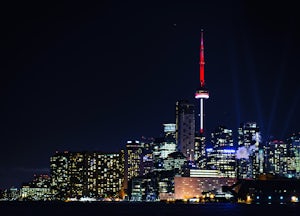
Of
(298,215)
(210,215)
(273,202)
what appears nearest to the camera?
(298,215)

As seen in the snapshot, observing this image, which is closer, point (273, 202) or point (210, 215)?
point (210, 215)

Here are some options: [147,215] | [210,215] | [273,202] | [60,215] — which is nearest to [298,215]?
[210,215]

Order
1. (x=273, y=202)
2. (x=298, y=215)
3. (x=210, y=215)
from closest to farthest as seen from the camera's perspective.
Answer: (x=298, y=215) → (x=210, y=215) → (x=273, y=202)

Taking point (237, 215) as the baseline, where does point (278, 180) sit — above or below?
above

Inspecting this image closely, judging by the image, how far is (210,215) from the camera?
12094 centimetres

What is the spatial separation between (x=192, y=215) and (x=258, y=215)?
1208cm

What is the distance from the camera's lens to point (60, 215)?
392 feet

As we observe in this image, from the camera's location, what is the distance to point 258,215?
118188 mm

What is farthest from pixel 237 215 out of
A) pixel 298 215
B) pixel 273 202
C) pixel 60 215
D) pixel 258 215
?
pixel 273 202

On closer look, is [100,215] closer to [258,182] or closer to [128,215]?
[128,215]

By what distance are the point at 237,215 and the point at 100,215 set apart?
25.3m

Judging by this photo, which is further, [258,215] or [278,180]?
[278,180]

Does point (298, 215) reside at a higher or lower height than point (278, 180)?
lower

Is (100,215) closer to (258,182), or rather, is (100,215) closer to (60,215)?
(60,215)
